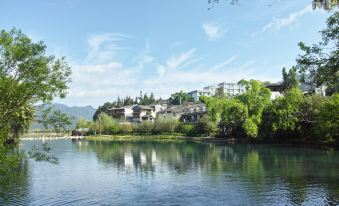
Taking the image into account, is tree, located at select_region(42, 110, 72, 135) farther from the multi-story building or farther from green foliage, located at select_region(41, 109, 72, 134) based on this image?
the multi-story building

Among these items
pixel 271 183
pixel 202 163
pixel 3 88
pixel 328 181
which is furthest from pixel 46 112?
pixel 202 163

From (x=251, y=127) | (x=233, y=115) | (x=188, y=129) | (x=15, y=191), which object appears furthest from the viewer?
(x=188, y=129)

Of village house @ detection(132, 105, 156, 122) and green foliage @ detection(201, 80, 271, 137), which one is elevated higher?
village house @ detection(132, 105, 156, 122)

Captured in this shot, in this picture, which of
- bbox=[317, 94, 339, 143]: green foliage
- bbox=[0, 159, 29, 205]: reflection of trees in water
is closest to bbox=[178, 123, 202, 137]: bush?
bbox=[317, 94, 339, 143]: green foliage

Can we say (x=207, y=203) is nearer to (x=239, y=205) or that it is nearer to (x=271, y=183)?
(x=239, y=205)

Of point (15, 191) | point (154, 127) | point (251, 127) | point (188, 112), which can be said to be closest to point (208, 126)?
point (251, 127)

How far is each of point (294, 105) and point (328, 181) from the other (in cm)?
4025

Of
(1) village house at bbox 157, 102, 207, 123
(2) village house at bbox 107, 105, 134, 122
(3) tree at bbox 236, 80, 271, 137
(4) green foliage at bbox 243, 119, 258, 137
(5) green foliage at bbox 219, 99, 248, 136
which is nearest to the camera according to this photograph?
(4) green foliage at bbox 243, 119, 258, 137

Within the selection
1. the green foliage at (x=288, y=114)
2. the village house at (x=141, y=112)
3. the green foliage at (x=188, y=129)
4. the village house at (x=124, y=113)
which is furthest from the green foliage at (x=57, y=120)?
the village house at (x=124, y=113)

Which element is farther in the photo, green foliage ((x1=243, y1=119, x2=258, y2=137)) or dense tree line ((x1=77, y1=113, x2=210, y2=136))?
dense tree line ((x1=77, y1=113, x2=210, y2=136))

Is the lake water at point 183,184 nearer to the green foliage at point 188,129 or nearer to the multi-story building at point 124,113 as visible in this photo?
the green foliage at point 188,129

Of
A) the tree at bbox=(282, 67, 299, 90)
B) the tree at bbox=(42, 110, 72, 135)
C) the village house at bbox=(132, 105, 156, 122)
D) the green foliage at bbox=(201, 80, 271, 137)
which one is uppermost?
the tree at bbox=(282, 67, 299, 90)

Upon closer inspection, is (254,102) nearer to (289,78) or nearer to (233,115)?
A: (233,115)

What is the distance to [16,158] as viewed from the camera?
15.4m
